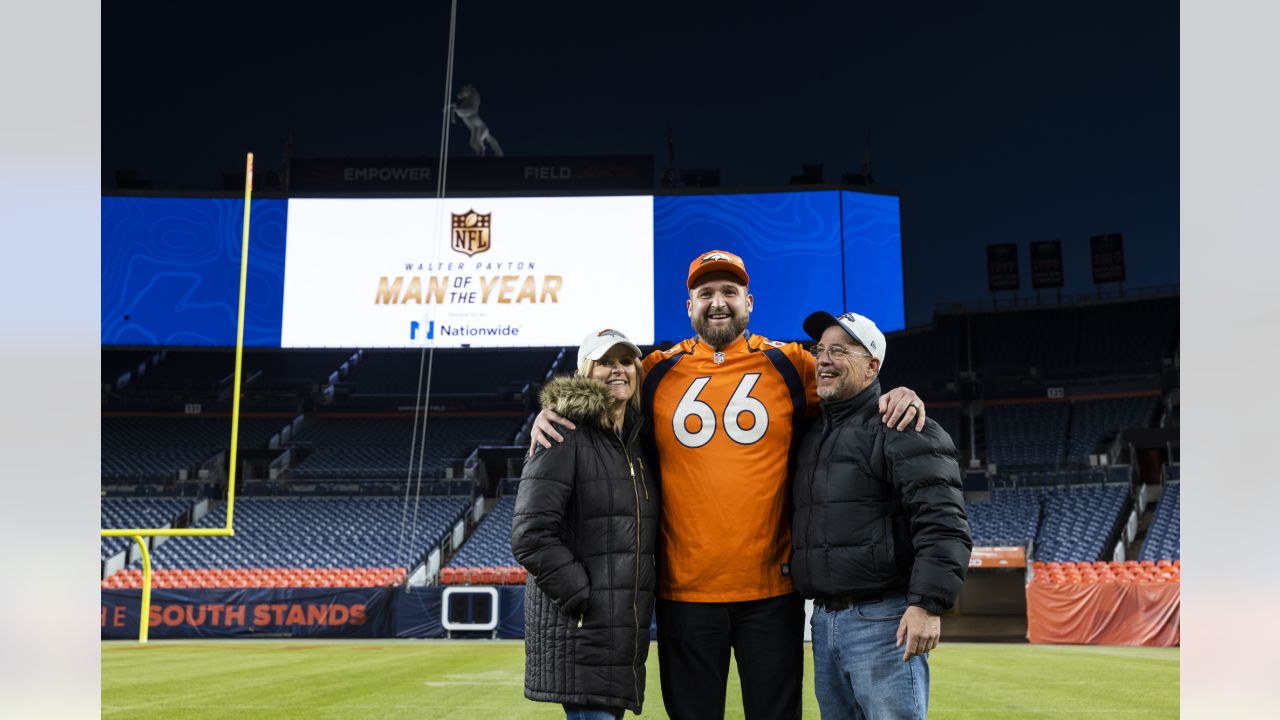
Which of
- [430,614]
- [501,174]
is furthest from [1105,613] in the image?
[501,174]

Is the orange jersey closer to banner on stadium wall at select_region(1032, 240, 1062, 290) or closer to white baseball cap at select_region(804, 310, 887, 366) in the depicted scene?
white baseball cap at select_region(804, 310, 887, 366)

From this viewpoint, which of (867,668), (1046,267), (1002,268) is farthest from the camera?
(1002,268)

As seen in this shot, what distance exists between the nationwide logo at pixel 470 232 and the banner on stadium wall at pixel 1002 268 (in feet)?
59.7

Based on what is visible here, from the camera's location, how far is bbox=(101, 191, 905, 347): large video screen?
2586cm

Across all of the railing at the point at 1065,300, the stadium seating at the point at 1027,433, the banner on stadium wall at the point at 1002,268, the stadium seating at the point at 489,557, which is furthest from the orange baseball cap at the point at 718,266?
the railing at the point at 1065,300

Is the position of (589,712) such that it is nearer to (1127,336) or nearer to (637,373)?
(637,373)

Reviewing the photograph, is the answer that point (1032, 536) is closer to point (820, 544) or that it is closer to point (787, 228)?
point (787, 228)

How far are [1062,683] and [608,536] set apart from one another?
865 centimetres

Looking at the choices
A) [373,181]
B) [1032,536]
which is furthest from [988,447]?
[373,181]

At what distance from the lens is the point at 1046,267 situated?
118ft

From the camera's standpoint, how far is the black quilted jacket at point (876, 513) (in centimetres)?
327

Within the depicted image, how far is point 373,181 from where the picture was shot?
95.0 feet

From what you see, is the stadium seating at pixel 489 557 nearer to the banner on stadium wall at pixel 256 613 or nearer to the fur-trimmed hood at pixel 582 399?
the banner on stadium wall at pixel 256 613

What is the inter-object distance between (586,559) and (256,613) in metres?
18.5
